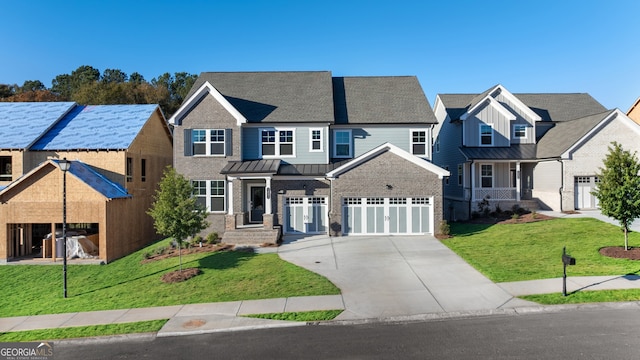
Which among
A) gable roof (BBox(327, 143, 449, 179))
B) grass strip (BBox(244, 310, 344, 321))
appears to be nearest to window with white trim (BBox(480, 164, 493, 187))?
gable roof (BBox(327, 143, 449, 179))

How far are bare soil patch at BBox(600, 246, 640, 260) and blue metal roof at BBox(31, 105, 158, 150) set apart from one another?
2523 cm

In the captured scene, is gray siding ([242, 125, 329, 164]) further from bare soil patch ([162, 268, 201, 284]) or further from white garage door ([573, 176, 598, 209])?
white garage door ([573, 176, 598, 209])

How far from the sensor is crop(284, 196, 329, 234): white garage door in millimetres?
21859

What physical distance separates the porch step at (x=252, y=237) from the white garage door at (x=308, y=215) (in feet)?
6.22

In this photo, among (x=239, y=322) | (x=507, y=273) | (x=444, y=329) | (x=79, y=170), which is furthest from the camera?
(x=79, y=170)

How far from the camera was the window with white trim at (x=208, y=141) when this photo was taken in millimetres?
22641

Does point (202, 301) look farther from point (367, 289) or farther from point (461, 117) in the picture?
point (461, 117)

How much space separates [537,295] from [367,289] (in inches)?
206

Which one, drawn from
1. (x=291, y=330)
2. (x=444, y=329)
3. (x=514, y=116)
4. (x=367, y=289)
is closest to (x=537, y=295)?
(x=444, y=329)

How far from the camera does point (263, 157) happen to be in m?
23.3

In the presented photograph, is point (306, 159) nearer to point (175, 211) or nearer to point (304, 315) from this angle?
point (175, 211)

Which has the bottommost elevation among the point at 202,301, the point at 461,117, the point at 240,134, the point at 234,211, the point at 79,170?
the point at 202,301

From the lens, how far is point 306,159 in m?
23.3

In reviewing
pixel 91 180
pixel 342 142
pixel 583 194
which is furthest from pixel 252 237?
pixel 583 194
